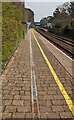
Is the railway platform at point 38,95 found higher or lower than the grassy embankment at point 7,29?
lower

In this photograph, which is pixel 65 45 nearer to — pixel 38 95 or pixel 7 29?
pixel 7 29

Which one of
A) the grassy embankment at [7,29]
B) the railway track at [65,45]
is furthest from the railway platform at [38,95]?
the railway track at [65,45]

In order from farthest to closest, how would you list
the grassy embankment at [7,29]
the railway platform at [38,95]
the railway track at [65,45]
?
the railway track at [65,45], the grassy embankment at [7,29], the railway platform at [38,95]

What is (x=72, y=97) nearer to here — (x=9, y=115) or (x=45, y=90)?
(x=45, y=90)

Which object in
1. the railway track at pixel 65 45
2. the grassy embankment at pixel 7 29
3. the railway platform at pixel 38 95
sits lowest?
the railway track at pixel 65 45

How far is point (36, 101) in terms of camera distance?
654cm

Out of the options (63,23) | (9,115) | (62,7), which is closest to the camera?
(9,115)

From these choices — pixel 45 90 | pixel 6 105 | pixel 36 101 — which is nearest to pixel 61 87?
pixel 45 90

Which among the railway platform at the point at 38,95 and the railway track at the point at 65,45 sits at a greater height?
the railway platform at the point at 38,95

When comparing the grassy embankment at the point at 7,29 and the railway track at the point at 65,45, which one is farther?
the railway track at the point at 65,45

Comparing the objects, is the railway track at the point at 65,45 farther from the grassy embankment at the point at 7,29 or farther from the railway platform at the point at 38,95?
the railway platform at the point at 38,95

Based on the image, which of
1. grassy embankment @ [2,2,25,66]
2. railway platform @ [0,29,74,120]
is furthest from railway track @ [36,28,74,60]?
railway platform @ [0,29,74,120]

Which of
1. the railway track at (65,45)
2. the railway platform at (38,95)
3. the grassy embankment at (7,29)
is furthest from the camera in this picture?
the railway track at (65,45)

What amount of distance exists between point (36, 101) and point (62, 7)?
303 ft
